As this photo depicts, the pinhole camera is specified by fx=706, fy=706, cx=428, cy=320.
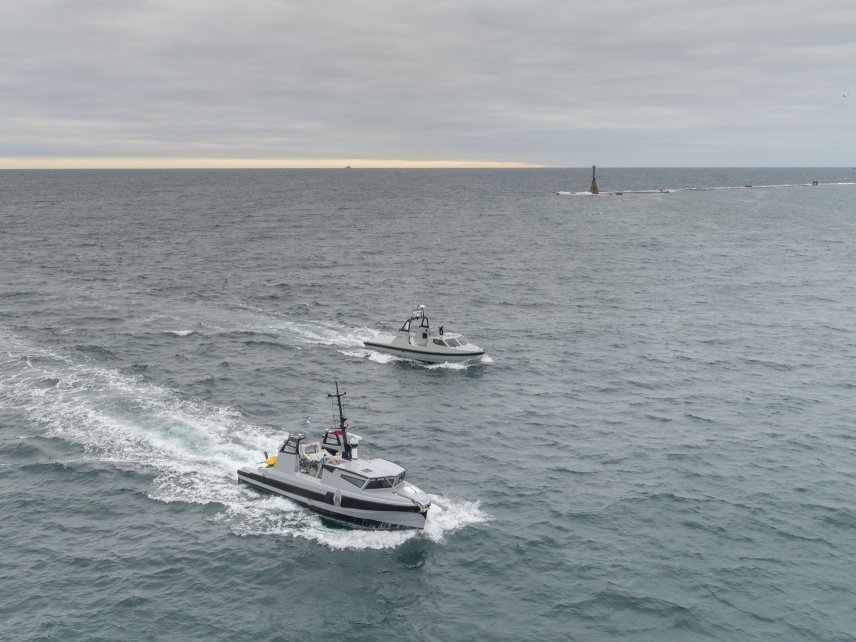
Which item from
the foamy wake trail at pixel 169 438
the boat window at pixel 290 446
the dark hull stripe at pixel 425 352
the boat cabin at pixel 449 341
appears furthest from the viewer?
the boat cabin at pixel 449 341

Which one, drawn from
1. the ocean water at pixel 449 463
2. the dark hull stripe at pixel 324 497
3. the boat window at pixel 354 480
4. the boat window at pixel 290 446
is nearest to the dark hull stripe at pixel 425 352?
the ocean water at pixel 449 463

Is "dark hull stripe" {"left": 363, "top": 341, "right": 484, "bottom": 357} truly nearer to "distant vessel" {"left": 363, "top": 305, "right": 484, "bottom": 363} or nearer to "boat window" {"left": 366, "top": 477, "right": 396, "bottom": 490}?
"distant vessel" {"left": 363, "top": 305, "right": 484, "bottom": 363}

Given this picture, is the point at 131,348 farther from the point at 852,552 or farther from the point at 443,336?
the point at 852,552

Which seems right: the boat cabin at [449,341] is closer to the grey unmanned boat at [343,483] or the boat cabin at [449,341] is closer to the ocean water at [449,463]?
the ocean water at [449,463]

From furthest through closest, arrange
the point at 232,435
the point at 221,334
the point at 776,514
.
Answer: the point at 221,334 < the point at 232,435 < the point at 776,514

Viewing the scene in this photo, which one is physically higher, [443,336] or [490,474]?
[443,336]

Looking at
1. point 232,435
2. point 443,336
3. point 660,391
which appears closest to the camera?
point 232,435

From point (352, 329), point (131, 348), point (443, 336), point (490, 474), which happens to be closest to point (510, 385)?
point (443, 336)
